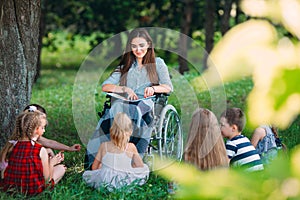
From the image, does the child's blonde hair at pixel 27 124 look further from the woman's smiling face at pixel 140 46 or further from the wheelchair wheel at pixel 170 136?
the woman's smiling face at pixel 140 46

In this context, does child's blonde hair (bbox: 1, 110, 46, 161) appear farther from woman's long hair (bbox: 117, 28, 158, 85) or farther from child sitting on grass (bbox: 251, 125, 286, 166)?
child sitting on grass (bbox: 251, 125, 286, 166)

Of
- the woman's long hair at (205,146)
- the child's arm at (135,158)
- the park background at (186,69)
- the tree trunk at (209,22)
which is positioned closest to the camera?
the park background at (186,69)

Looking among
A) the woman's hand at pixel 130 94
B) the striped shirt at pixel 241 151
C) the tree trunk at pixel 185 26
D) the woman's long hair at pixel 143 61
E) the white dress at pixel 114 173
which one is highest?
the tree trunk at pixel 185 26

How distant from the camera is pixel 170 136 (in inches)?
197

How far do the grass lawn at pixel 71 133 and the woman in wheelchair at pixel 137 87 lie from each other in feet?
1.04

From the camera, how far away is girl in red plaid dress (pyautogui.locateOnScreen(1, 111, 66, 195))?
4066mm

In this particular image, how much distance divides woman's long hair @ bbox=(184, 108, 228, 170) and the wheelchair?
53 centimetres

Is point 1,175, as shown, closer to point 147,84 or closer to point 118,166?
point 118,166

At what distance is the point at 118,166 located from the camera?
14.2 ft

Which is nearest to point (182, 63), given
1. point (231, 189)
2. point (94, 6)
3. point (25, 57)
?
point (94, 6)

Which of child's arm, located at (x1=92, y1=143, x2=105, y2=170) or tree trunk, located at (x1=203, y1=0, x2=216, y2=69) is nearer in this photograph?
child's arm, located at (x1=92, y1=143, x2=105, y2=170)

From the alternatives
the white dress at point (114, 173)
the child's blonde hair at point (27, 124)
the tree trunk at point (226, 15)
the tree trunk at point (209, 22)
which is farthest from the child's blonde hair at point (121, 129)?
the tree trunk at point (209, 22)

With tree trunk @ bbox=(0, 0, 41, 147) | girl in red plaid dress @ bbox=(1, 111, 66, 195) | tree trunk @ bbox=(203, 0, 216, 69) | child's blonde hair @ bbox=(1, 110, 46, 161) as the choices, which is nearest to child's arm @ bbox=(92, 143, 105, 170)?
girl in red plaid dress @ bbox=(1, 111, 66, 195)

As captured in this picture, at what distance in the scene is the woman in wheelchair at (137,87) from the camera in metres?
4.63
